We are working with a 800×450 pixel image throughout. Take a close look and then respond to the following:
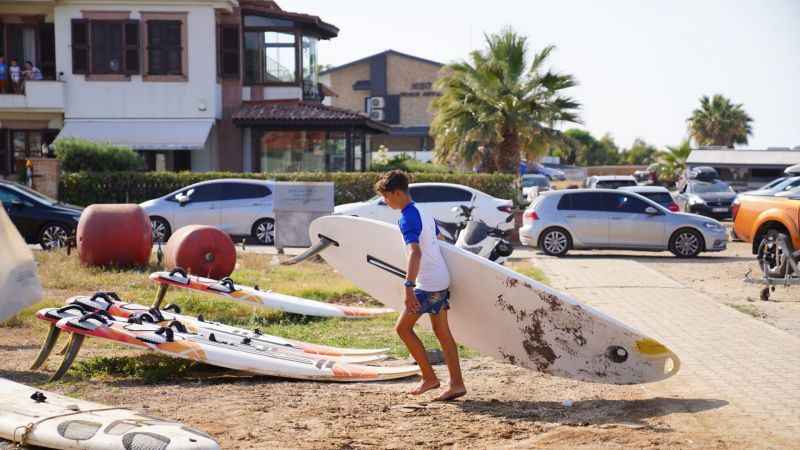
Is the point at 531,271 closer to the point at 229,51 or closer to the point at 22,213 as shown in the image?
the point at 22,213

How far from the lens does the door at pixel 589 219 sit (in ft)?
76.1

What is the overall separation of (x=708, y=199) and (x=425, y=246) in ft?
96.3

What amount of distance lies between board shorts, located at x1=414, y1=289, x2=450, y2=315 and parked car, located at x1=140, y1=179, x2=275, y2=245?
18039 mm

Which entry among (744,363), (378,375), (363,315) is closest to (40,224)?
(363,315)

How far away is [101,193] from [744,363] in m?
23.8

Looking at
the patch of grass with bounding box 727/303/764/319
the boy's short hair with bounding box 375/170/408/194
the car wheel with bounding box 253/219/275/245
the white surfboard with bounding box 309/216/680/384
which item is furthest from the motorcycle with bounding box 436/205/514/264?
the car wheel with bounding box 253/219/275/245

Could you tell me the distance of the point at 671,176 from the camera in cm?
6325

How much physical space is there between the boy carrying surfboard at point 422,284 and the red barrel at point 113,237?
34.4 feet

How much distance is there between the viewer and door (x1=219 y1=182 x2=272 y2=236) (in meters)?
25.7

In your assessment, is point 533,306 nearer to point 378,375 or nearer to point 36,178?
point 378,375

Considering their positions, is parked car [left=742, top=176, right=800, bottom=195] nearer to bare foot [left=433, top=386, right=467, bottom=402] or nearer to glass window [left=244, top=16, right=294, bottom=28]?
bare foot [left=433, top=386, right=467, bottom=402]

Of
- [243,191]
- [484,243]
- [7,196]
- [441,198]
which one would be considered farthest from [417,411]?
[243,191]

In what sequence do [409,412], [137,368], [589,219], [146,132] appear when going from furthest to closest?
[146,132], [589,219], [137,368], [409,412]

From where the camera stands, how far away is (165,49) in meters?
36.4
